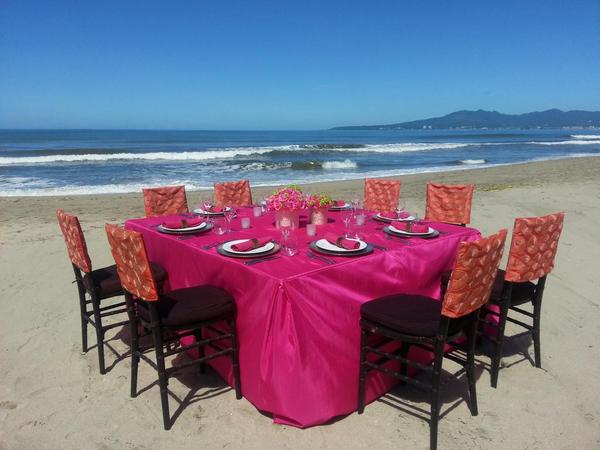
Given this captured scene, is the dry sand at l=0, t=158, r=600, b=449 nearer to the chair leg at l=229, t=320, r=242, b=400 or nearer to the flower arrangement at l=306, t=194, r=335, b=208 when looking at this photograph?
the chair leg at l=229, t=320, r=242, b=400

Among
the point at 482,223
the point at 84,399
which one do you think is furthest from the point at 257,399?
the point at 482,223

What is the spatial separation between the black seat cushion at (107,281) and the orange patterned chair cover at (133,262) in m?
0.44

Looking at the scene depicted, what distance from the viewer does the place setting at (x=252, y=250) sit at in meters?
2.21

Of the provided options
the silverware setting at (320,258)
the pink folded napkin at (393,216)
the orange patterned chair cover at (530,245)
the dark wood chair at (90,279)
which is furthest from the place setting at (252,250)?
the orange patterned chair cover at (530,245)

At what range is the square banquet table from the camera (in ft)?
6.53

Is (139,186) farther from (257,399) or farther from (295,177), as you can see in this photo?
(257,399)

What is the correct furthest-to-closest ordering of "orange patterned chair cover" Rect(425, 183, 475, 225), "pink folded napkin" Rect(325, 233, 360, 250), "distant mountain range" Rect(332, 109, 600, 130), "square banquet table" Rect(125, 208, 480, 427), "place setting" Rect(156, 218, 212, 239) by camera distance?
"distant mountain range" Rect(332, 109, 600, 130)
"orange patterned chair cover" Rect(425, 183, 475, 225)
"place setting" Rect(156, 218, 212, 239)
"pink folded napkin" Rect(325, 233, 360, 250)
"square banquet table" Rect(125, 208, 480, 427)

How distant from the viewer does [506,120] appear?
153375mm

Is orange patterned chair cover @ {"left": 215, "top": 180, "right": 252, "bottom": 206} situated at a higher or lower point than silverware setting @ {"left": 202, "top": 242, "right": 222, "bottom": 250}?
lower

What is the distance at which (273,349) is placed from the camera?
202 cm

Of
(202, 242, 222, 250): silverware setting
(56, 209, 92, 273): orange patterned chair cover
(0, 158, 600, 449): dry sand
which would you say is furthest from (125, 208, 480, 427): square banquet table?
(56, 209, 92, 273): orange patterned chair cover

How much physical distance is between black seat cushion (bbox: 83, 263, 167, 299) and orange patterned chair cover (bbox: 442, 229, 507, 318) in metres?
1.81

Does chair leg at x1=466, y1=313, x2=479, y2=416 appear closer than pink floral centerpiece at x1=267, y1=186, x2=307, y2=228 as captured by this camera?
Yes

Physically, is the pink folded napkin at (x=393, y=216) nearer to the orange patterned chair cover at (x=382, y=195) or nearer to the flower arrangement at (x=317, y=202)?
the flower arrangement at (x=317, y=202)
